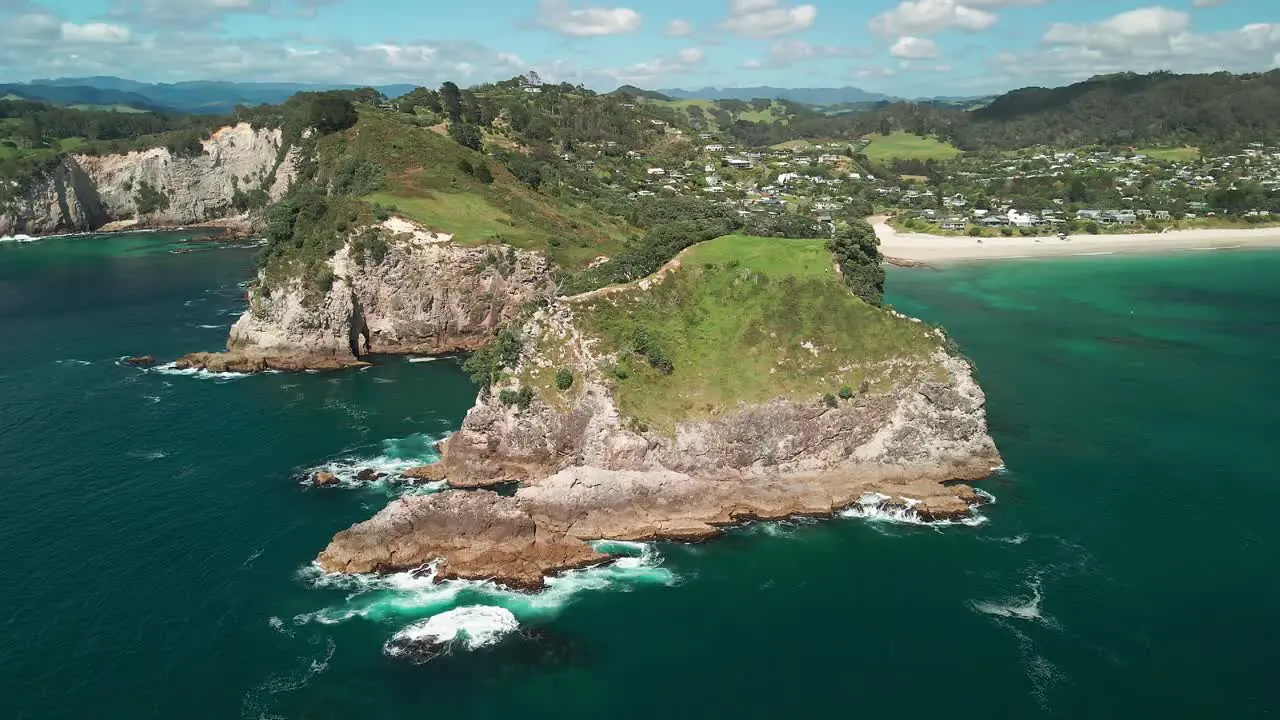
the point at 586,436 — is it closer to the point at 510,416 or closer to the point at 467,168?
the point at 510,416

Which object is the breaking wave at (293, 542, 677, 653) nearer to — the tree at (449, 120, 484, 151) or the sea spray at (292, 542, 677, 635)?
the sea spray at (292, 542, 677, 635)

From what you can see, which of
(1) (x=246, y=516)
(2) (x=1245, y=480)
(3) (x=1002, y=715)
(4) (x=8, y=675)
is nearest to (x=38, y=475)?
(1) (x=246, y=516)

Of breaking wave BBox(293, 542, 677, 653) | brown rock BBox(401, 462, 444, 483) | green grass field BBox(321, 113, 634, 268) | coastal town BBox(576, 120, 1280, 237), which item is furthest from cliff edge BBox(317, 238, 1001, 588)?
coastal town BBox(576, 120, 1280, 237)

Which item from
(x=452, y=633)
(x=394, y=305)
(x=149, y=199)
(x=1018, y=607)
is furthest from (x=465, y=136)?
(x=1018, y=607)

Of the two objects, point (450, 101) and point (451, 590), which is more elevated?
point (450, 101)

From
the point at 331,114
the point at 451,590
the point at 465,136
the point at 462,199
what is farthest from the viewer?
the point at 465,136

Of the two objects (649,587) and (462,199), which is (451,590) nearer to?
(649,587)
